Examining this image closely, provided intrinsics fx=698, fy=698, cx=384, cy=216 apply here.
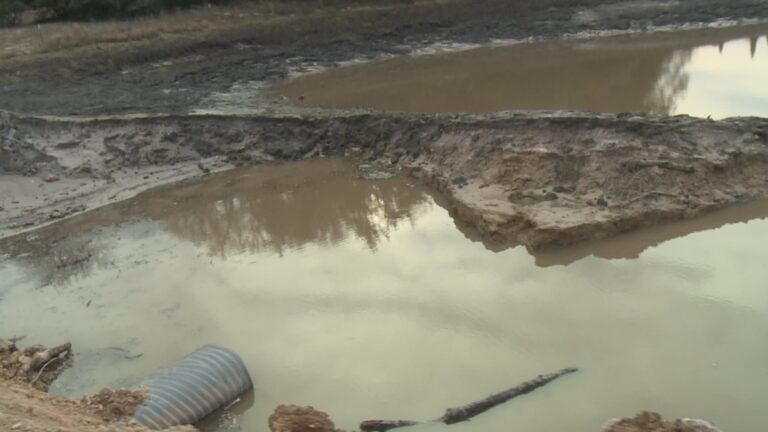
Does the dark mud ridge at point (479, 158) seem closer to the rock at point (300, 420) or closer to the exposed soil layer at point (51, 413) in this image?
the rock at point (300, 420)

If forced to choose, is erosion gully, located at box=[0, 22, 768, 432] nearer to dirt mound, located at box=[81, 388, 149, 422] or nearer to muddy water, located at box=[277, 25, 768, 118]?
dirt mound, located at box=[81, 388, 149, 422]

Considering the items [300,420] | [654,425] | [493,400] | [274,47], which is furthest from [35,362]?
[274,47]

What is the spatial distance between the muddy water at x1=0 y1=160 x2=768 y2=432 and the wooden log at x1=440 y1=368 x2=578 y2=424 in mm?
87

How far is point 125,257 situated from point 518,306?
18.3ft

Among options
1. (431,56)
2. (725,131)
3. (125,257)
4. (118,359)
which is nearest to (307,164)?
(125,257)

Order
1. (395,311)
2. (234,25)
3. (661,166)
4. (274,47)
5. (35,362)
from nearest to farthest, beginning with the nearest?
(35,362)
(395,311)
(661,166)
(274,47)
(234,25)

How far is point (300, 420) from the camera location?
5668 mm

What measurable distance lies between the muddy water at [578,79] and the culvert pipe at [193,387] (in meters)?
9.22

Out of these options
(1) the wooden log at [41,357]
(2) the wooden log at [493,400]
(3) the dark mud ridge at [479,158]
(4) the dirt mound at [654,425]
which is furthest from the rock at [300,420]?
(3) the dark mud ridge at [479,158]

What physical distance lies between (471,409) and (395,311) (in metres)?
1.90

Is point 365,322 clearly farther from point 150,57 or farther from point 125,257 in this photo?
point 150,57

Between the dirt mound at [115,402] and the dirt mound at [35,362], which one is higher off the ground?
the dirt mound at [115,402]

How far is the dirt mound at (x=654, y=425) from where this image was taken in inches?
210

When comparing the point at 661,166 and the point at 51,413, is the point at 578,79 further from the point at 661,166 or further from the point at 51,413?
the point at 51,413
